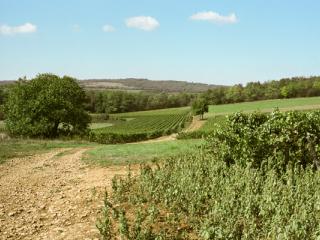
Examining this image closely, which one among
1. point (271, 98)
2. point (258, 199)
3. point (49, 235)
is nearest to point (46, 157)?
point (49, 235)

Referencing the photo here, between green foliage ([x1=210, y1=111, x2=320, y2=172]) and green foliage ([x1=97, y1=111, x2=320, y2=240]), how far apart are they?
35 mm

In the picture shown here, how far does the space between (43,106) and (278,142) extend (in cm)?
3158

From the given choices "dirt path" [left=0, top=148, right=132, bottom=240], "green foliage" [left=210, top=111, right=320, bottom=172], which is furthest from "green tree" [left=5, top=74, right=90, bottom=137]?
"green foliage" [left=210, top=111, right=320, bottom=172]

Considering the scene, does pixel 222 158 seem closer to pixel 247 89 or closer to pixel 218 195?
pixel 218 195

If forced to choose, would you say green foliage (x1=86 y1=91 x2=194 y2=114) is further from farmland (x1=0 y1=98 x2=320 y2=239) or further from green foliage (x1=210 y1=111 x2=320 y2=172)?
green foliage (x1=210 y1=111 x2=320 y2=172)

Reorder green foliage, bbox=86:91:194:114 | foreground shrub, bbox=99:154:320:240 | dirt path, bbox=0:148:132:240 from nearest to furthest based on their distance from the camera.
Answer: foreground shrub, bbox=99:154:320:240 < dirt path, bbox=0:148:132:240 < green foliage, bbox=86:91:194:114

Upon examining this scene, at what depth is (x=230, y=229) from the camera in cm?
734

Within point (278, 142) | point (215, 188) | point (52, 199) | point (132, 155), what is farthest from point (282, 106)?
point (215, 188)

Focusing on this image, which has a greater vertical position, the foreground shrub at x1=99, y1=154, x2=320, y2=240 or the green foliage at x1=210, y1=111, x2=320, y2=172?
the green foliage at x1=210, y1=111, x2=320, y2=172

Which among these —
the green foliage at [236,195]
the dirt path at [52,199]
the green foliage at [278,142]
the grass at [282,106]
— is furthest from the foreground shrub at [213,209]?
the grass at [282,106]

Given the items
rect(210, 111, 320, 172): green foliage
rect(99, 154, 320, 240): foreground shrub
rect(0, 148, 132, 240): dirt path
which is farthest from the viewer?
rect(210, 111, 320, 172): green foliage

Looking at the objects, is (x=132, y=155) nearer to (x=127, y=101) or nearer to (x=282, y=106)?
(x=282, y=106)

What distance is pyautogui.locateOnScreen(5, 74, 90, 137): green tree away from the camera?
40.8 meters

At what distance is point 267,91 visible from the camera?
13338cm
